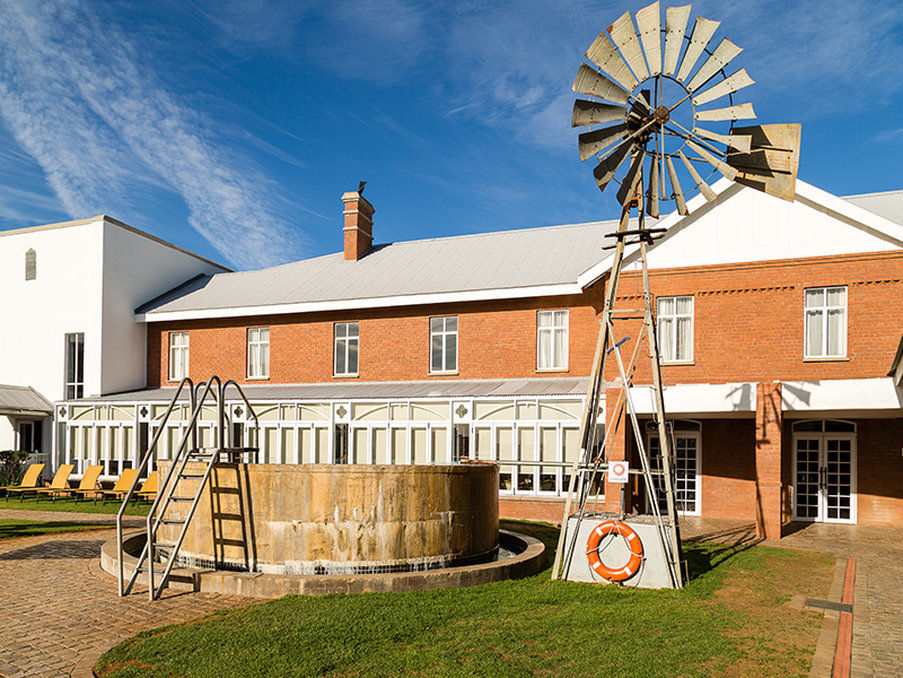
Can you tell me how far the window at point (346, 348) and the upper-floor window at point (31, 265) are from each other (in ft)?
40.1

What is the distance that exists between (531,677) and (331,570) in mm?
3934

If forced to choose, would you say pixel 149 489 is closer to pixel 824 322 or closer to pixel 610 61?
pixel 610 61

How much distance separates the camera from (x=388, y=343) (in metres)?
23.4

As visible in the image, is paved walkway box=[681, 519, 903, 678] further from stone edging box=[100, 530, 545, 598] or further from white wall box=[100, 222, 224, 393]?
white wall box=[100, 222, 224, 393]

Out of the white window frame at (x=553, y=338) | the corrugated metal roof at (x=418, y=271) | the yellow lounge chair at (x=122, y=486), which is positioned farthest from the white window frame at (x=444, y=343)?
the yellow lounge chair at (x=122, y=486)

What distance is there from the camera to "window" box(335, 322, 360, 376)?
23922 millimetres

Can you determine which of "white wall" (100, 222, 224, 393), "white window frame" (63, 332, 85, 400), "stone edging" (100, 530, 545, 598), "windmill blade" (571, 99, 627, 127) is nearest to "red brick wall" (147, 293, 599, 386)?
"white wall" (100, 222, 224, 393)

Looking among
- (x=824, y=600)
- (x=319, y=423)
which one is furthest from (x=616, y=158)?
(x=319, y=423)

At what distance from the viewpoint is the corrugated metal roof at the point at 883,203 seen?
65.7 feet

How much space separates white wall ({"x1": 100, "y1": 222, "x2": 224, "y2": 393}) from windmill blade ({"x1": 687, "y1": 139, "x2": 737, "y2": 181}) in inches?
846

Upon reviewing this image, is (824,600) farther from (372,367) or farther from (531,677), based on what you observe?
(372,367)

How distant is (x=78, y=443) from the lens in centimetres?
2461

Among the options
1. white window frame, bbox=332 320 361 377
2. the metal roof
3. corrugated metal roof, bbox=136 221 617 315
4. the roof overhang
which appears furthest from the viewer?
the metal roof

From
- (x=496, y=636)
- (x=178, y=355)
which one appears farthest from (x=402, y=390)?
(x=496, y=636)
